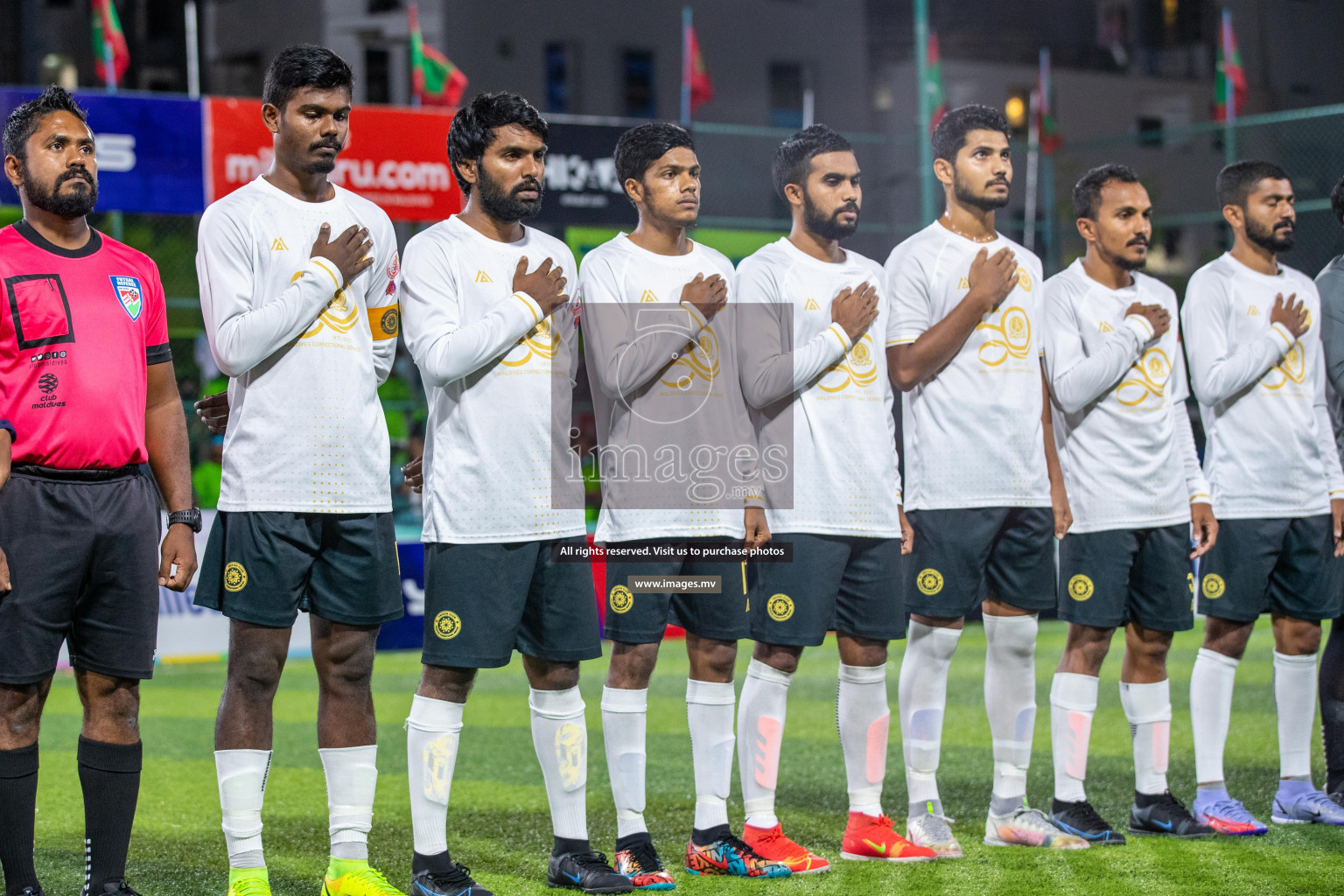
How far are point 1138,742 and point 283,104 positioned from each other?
389 centimetres

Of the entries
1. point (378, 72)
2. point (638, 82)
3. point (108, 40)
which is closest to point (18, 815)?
point (108, 40)

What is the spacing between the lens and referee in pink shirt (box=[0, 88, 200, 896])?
4117 millimetres

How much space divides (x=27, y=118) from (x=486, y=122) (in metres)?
1.35

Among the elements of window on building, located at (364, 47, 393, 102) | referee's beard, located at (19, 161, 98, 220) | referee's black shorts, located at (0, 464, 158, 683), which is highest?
window on building, located at (364, 47, 393, 102)

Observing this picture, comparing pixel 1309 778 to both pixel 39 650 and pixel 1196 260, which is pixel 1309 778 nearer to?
pixel 39 650

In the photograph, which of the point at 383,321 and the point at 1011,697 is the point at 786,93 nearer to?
the point at 1011,697

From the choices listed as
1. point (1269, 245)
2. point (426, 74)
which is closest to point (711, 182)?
point (426, 74)

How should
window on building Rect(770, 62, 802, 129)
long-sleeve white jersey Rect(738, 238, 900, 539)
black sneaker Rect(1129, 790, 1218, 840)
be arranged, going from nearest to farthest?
1. long-sleeve white jersey Rect(738, 238, 900, 539)
2. black sneaker Rect(1129, 790, 1218, 840)
3. window on building Rect(770, 62, 802, 129)

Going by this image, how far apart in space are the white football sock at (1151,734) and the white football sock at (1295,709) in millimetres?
657

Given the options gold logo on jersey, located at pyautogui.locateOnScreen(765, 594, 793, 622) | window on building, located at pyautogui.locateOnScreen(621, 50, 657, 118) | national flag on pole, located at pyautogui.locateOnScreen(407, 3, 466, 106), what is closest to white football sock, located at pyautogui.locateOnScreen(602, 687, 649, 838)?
gold logo on jersey, located at pyautogui.locateOnScreen(765, 594, 793, 622)

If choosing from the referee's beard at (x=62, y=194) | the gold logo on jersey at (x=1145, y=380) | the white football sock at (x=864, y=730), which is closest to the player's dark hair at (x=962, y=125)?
the gold logo on jersey at (x=1145, y=380)

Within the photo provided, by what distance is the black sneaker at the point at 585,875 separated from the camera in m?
4.62

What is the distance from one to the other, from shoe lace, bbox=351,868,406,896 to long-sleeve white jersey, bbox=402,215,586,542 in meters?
1.01

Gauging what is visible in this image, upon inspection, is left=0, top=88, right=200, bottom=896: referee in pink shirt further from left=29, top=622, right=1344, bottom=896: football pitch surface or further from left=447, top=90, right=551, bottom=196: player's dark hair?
left=447, top=90, right=551, bottom=196: player's dark hair
